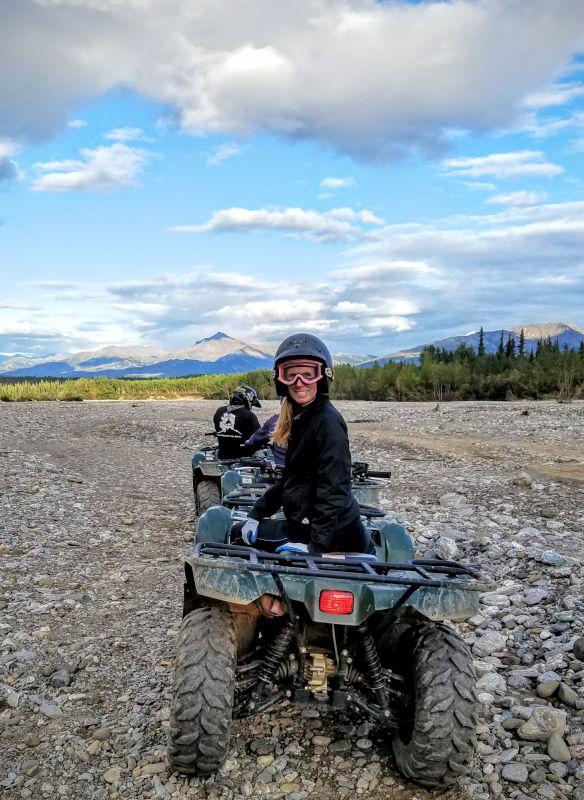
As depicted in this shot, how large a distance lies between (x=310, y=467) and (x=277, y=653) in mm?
1013

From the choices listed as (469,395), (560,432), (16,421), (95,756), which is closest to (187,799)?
(95,756)

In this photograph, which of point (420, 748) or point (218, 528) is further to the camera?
point (218, 528)

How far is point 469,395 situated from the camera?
3606 centimetres

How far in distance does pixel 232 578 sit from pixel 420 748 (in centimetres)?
120

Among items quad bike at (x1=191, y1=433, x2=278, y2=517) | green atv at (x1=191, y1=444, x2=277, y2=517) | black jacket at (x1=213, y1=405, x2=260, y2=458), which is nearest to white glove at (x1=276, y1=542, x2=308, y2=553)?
green atv at (x1=191, y1=444, x2=277, y2=517)

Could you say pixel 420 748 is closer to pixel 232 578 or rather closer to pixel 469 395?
pixel 232 578

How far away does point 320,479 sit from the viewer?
12.3 ft

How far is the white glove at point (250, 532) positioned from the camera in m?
4.20

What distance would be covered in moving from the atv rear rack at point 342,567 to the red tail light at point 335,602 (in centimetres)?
9

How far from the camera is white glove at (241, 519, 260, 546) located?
420cm

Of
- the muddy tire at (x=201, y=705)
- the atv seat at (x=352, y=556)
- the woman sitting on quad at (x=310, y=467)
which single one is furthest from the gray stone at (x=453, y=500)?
the muddy tire at (x=201, y=705)

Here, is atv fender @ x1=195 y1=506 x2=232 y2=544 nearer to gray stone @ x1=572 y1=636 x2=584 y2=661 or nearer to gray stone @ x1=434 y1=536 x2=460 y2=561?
gray stone @ x1=572 y1=636 x2=584 y2=661

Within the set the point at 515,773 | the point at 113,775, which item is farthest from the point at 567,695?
the point at 113,775

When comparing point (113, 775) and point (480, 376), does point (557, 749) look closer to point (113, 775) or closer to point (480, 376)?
point (113, 775)
